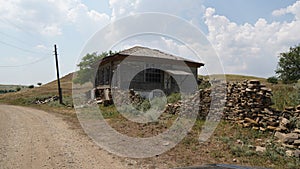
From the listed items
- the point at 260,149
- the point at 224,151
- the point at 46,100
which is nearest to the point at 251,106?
the point at 260,149

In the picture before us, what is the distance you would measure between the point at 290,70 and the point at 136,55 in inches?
1126

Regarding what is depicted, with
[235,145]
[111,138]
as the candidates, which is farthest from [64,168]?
[235,145]

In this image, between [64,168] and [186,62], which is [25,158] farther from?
[186,62]

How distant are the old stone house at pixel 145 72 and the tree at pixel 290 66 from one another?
21.5 metres

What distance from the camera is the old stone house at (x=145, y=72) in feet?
77.5

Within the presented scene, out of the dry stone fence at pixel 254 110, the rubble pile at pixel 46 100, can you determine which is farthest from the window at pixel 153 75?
the rubble pile at pixel 46 100

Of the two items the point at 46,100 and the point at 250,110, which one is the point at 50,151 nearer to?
the point at 250,110

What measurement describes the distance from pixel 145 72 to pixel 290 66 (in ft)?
92.2

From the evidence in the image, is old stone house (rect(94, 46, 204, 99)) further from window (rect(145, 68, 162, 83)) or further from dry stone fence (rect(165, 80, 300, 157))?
dry stone fence (rect(165, 80, 300, 157))

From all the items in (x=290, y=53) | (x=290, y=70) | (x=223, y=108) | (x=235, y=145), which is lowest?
(x=235, y=145)

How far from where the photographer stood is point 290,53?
4028 centimetres

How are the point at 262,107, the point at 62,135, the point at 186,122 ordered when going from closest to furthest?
the point at 62,135, the point at 262,107, the point at 186,122

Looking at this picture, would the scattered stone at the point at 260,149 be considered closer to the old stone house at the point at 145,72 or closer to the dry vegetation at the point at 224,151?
the dry vegetation at the point at 224,151

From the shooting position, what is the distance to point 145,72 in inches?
963
